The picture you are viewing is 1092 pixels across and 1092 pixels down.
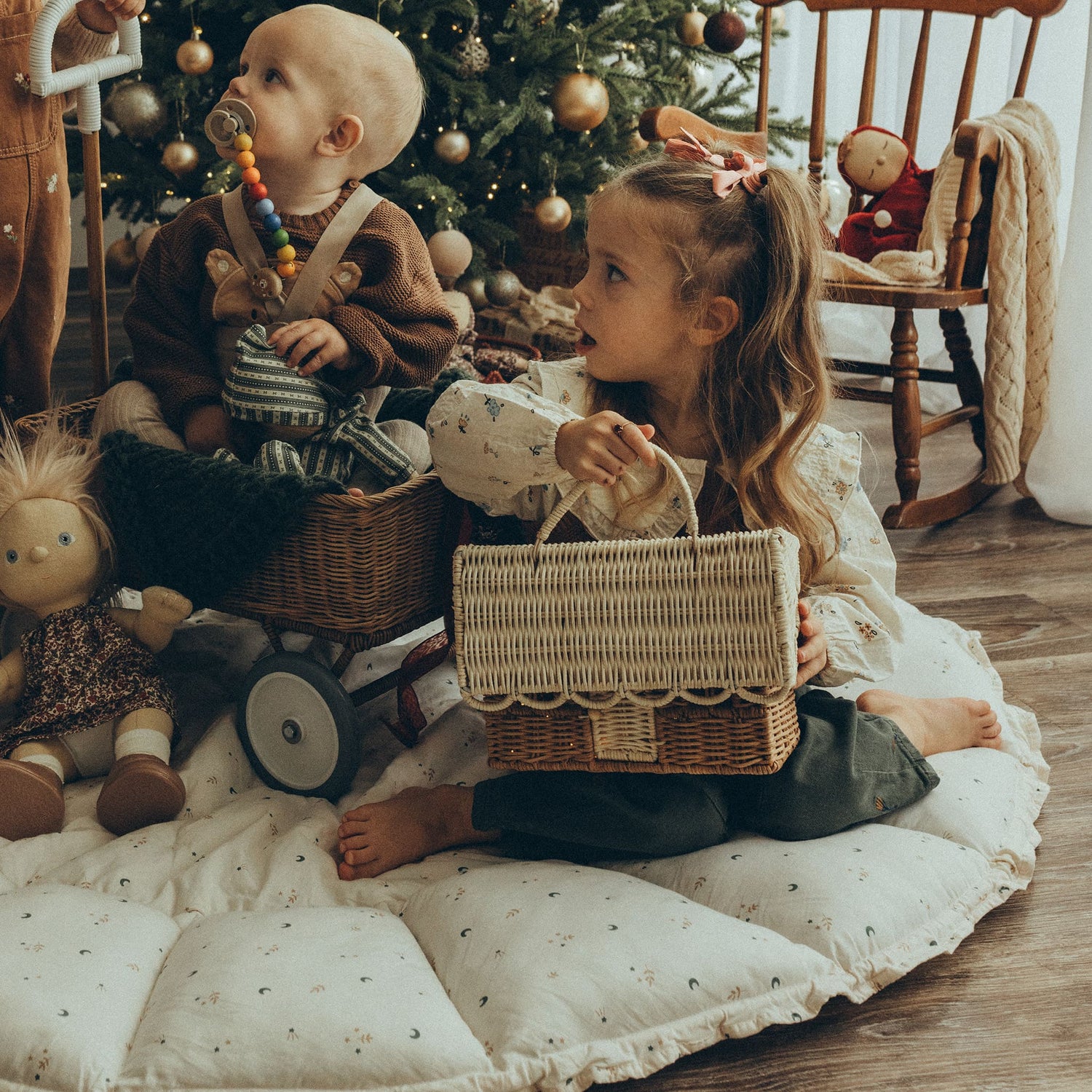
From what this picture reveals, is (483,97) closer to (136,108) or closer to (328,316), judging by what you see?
(136,108)

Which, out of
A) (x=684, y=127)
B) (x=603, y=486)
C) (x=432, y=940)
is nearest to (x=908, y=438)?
(x=684, y=127)

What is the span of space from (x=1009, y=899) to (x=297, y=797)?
0.74 meters

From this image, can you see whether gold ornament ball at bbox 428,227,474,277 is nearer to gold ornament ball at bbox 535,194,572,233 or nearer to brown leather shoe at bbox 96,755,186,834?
gold ornament ball at bbox 535,194,572,233

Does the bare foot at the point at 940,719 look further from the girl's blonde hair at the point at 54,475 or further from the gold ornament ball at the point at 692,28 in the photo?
the gold ornament ball at the point at 692,28

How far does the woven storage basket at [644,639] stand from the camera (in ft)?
3.28

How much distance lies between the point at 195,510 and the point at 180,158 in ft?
4.01

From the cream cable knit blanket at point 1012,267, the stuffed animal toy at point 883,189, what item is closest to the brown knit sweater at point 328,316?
the cream cable knit blanket at point 1012,267

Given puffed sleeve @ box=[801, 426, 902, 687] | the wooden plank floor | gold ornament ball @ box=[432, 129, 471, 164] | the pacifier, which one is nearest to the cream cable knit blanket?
the wooden plank floor

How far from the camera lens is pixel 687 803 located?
1.12 m

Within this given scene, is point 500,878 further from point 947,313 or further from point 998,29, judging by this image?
point 998,29

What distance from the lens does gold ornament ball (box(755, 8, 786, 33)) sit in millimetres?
2422

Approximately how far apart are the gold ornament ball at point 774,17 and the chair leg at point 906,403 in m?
0.77

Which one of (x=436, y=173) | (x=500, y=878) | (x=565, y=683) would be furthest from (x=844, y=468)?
(x=436, y=173)

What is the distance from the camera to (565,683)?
1032 millimetres
